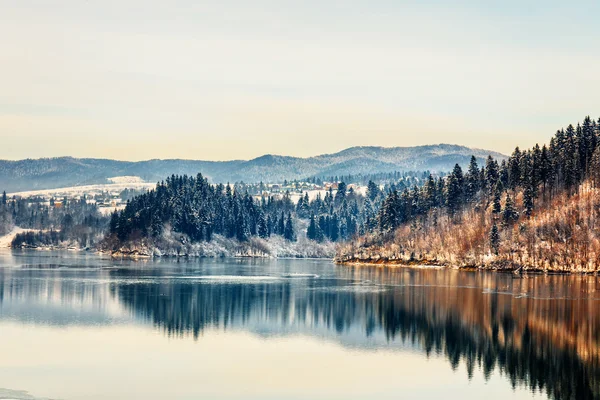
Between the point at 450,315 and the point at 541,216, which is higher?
the point at 541,216

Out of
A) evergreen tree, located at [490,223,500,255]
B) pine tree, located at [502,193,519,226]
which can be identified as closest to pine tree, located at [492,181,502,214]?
pine tree, located at [502,193,519,226]

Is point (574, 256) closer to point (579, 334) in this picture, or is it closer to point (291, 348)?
point (579, 334)

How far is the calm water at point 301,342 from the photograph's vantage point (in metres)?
56.1

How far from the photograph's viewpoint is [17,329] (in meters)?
80.1

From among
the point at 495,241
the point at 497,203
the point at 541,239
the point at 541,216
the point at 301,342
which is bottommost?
the point at 301,342

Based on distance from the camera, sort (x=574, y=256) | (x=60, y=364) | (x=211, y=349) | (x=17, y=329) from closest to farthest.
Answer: (x=60, y=364)
(x=211, y=349)
(x=17, y=329)
(x=574, y=256)

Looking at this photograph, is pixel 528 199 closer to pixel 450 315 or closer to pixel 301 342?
pixel 450 315

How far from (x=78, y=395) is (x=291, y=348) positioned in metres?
25.0

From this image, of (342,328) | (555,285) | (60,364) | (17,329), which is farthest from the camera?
(555,285)

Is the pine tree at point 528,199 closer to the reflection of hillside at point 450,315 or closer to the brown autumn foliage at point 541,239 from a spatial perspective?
the brown autumn foliage at point 541,239

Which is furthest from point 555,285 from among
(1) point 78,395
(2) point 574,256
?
(1) point 78,395

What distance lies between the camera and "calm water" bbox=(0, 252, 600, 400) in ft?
184

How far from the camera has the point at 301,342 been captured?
76.8 metres

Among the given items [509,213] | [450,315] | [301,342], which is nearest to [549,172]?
[509,213]
